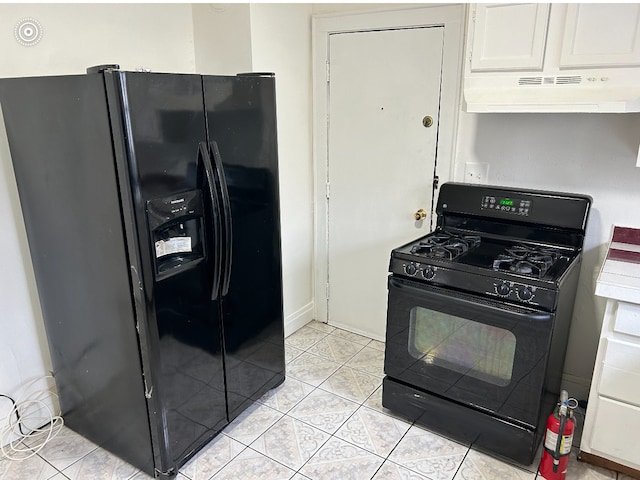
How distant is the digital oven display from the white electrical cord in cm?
236

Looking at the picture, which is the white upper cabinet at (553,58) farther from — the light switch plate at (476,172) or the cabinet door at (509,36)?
the light switch plate at (476,172)

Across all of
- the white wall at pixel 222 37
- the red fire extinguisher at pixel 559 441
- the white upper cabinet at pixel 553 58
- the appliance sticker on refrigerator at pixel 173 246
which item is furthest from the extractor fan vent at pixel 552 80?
the appliance sticker on refrigerator at pixel 173 246

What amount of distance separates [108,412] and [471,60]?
2238mm

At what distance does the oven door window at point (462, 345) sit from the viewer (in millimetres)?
1979

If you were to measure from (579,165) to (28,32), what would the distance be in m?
2.57

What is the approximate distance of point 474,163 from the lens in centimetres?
255

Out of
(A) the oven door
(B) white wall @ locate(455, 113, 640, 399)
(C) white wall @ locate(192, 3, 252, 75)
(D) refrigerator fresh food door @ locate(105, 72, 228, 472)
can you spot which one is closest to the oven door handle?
(A) the oven door

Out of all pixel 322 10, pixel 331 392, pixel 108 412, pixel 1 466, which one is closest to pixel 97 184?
pixel 108 412

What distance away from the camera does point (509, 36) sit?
198 cm

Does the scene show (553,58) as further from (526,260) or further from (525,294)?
(525,294)

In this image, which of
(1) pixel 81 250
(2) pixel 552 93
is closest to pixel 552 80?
(2) pixel 552 93

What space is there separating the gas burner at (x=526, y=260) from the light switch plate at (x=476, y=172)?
1.47ft

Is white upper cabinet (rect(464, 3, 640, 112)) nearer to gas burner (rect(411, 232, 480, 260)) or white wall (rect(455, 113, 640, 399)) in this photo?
white wall (rect(455, 113, 640, 399))

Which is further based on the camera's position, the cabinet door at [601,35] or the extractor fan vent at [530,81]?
the extractor fan vent at [530,81]
